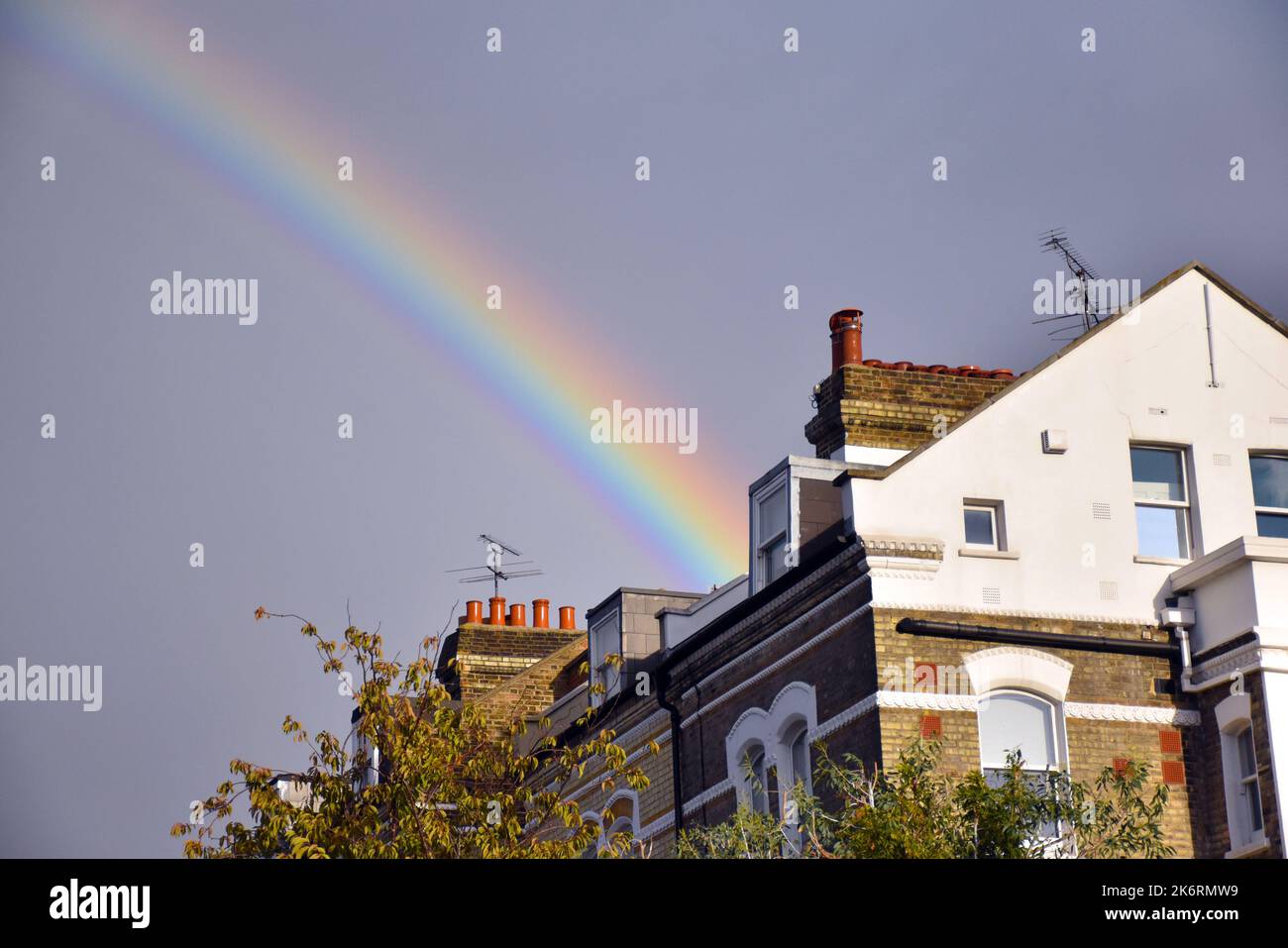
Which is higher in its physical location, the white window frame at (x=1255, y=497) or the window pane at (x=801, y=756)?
the white window frame at (x=1255, y=497)

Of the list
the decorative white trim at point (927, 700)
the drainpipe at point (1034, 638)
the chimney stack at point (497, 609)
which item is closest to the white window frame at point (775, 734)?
the decorative white trim at point (927, 700)

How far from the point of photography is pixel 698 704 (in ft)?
89.2

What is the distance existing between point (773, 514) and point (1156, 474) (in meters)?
5.62

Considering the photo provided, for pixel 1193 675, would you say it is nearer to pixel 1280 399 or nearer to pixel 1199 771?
pixel 1199 771

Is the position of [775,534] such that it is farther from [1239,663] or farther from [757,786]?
[1239,663]

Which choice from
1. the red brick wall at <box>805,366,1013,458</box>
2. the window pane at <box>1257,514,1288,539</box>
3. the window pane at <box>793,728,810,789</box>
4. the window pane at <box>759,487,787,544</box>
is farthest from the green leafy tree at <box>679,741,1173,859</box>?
the red brick wall at <box>805,366,1013,458</box>

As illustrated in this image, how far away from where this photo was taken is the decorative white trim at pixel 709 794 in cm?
2592

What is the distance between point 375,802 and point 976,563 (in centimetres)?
867

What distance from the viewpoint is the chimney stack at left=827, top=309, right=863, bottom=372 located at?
27891mm

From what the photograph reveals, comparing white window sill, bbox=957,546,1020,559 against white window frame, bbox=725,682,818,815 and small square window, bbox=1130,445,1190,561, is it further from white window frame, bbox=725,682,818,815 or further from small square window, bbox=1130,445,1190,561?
white window frame, bbox=725,682,818,815

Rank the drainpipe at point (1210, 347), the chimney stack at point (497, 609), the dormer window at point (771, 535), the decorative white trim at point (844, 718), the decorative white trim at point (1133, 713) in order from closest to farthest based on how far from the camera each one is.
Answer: the decorative white trim at point (844, 718) → the decorative white trim at point (1133, 713) → the drainpipe at point (1210, 347) → the dormer window at point (771, 535) → the chimney stack at point (497, 609)

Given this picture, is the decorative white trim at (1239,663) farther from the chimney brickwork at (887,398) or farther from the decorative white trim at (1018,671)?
the chimney brickwork at (887,398)

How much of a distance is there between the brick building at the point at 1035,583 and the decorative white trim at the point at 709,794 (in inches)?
1.9

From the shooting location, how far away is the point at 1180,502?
25.3 meters
